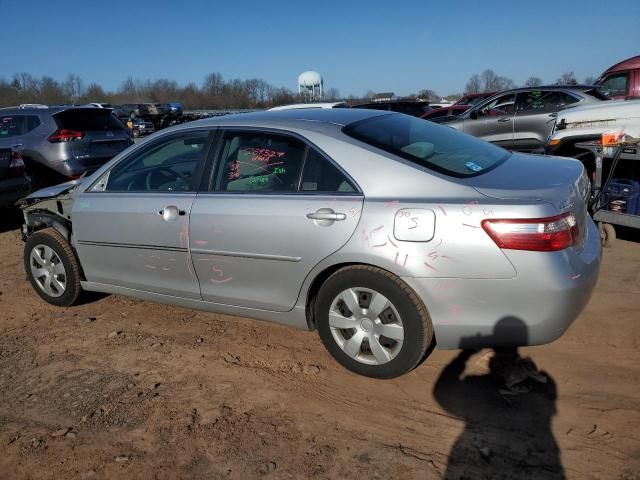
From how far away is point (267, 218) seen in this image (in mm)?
3273

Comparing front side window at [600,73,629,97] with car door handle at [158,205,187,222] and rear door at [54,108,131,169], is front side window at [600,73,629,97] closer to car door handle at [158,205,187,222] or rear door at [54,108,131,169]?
rear door at [54,108,131,169]

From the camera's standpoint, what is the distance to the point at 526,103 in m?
9.93

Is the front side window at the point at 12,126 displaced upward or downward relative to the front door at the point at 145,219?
upward

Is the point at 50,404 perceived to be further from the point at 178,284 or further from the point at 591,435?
the point at 591,435

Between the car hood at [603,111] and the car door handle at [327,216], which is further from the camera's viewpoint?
the car hood at [603,111]

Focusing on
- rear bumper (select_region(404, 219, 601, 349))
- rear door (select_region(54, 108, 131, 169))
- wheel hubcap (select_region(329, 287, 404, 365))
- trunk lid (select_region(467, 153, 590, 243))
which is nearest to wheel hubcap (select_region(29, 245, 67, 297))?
wheel hubcap (select_region(329, 287, 404, 365))

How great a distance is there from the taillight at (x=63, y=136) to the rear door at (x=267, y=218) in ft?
19.8

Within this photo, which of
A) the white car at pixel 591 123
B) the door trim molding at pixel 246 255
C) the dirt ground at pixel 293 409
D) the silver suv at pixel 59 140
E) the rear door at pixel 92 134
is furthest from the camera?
the rear door at pixel 92 134

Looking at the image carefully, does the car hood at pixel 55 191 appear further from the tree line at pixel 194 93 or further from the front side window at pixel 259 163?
the tree line at pixel 194 93

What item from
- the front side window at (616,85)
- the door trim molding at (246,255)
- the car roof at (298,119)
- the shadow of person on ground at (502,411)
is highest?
the front side window at (616,85)

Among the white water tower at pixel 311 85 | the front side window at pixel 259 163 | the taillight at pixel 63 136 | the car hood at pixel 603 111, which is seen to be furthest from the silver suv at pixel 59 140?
the white water tower at pixel 311 85

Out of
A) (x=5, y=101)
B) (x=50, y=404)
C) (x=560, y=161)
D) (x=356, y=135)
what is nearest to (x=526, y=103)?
(x=560, y=161)

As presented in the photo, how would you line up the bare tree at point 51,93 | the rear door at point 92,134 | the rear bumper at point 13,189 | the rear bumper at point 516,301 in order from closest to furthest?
the rear bumper at point 516,301 < the rear bumper at point 13,189 < the rear door at point 92,134 < the bare tree at point 51,93

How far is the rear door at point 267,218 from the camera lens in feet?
10.2
